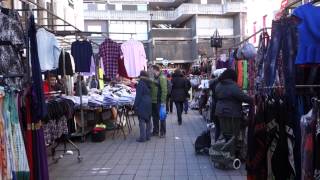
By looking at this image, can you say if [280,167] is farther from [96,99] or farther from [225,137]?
[96,99]

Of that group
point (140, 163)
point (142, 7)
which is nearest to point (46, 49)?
point (140, 163)

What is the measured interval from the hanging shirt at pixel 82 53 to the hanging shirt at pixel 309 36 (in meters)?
7.35

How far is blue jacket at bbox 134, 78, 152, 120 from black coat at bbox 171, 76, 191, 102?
3.82m

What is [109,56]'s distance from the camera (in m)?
12.1

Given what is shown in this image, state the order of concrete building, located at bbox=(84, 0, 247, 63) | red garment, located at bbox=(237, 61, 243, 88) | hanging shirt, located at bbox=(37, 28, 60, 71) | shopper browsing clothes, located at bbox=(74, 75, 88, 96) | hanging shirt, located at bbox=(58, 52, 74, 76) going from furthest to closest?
concrete building, located at bbox=(84, 0, 247, 63) → shopper browsing clothes, located at bbox=(74, 75, 88, 96) → hanging shirt, located at bbox=(58, 52, 74, 76) → red garment, located at bbox=(237, 61, 243, 88) → hanging shirt, located at bbox=(37, 28, 60, 71)

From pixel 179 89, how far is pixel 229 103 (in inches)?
292

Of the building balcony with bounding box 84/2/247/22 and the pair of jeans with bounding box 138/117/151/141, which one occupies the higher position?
the building balcony with bounding box 84/2/247/22

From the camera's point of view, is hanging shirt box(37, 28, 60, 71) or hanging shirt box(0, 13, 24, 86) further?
hanging shirt box(37, 28, 60, 71)

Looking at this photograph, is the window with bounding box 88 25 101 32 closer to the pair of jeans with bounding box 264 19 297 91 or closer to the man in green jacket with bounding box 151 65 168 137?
the man in green jacket with bounding box 151 65 168 137

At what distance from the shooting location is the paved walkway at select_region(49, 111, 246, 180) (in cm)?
787

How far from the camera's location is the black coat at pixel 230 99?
322 inches

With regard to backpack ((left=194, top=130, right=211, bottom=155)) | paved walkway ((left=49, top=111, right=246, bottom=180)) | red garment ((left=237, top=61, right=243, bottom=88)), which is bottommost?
paved walkway ((left=49, top=111, right=246, bottom=180))

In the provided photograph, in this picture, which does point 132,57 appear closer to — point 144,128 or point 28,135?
point 144,128

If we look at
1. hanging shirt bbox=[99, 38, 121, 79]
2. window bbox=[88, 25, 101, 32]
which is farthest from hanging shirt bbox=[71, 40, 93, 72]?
window bbox=[88, 25, 101, 32]
